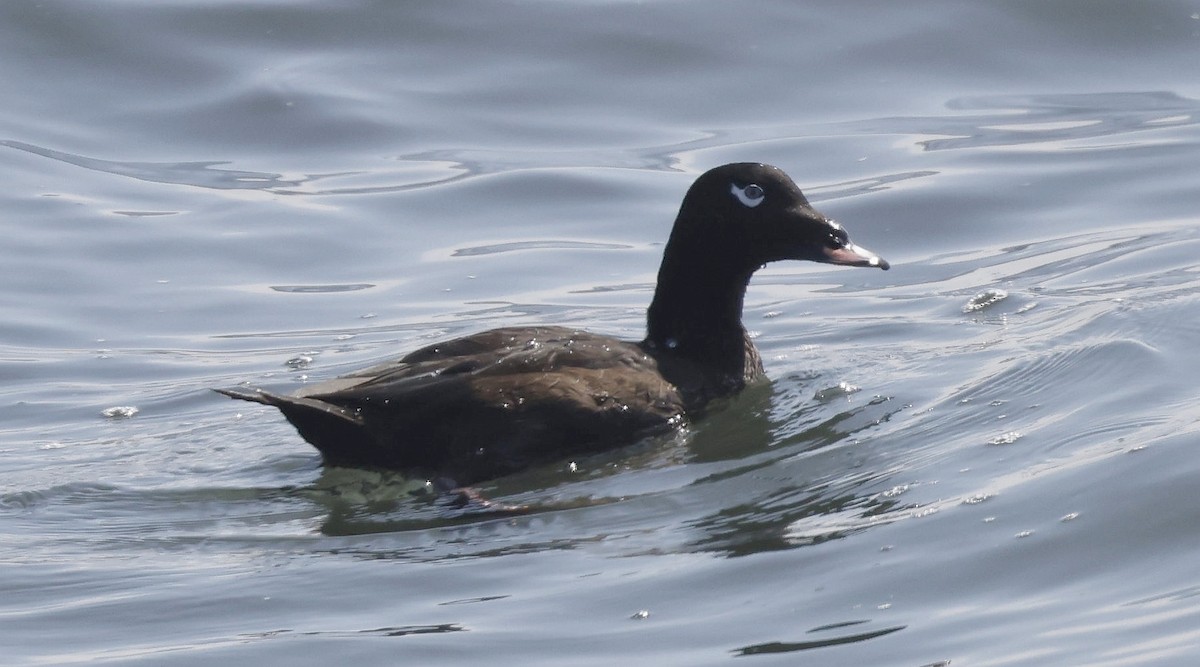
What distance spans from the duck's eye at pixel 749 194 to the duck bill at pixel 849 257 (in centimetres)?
37

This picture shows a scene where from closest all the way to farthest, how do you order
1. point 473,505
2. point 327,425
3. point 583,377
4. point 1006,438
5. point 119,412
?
point 473,505, point 1006,438, point 327,425, point 583,377, point 119,412

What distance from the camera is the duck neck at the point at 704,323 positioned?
27.5ft

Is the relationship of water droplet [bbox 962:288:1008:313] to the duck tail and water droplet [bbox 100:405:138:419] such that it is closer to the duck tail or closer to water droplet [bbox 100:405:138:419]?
the duck tail

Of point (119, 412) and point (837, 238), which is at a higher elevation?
point (837, 238)

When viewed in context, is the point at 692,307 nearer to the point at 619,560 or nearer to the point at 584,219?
the point at 619,560

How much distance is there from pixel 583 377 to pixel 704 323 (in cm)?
107

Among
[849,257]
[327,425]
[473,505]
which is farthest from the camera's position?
[849,257]

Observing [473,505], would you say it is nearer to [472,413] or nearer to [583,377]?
[472,413]

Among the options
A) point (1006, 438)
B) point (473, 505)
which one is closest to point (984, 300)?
point (1006, 438)

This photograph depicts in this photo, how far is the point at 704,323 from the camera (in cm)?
844

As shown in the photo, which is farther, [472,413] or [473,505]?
[472,413]

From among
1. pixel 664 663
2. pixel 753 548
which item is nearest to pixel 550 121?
pixel 753 548

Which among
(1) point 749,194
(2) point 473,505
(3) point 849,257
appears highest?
(1) point 749,194

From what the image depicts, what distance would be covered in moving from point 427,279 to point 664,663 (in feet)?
20.7
